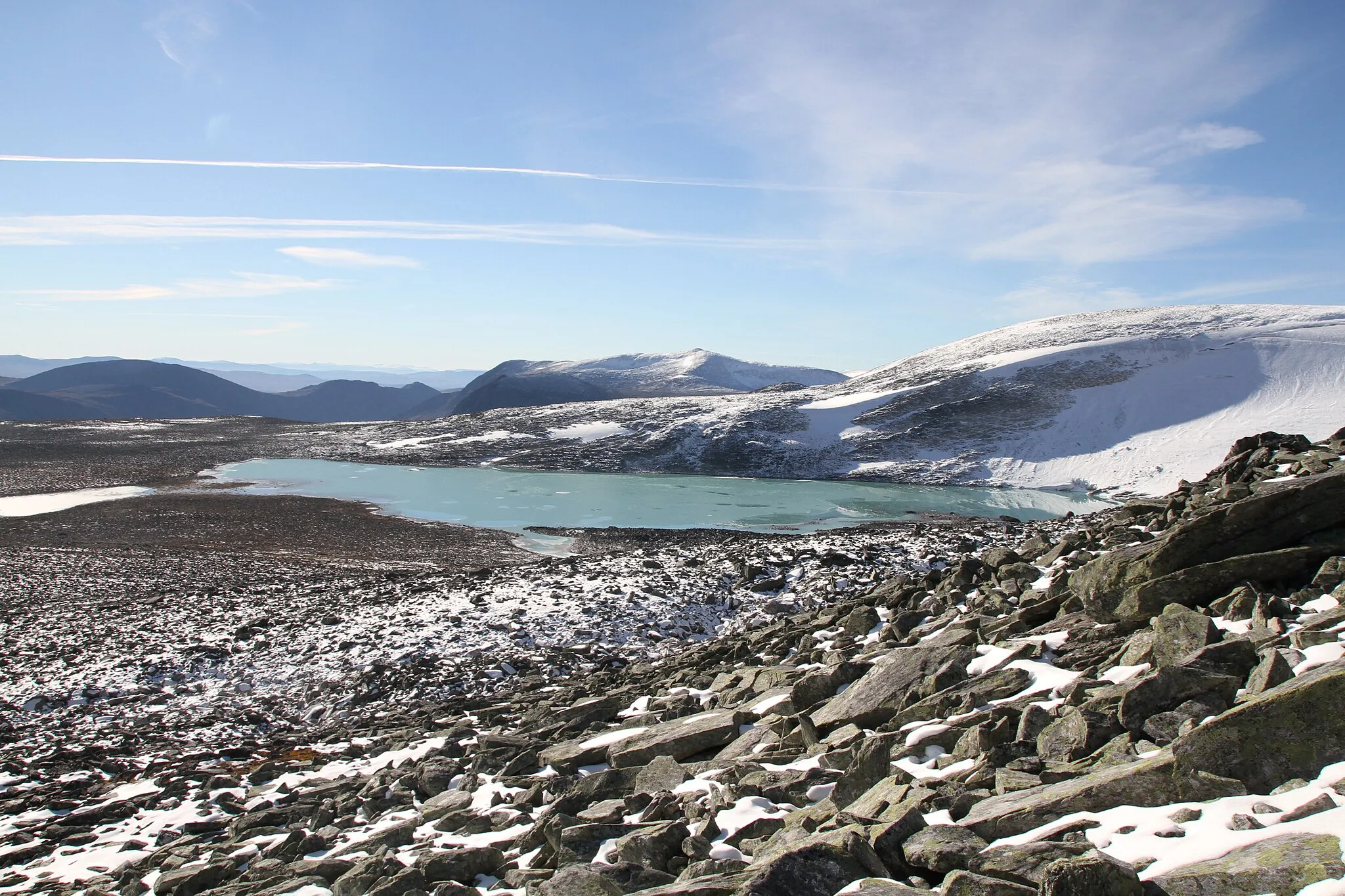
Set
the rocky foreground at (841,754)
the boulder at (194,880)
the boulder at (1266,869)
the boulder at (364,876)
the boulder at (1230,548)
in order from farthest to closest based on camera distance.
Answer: the boulder at (1230,548) < the boulder at (194,880) < the boulder at (364,876) < the rocky foreground at (841,754) < the boulder at (1266,869)

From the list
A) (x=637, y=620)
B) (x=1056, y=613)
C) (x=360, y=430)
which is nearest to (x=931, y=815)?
(x=1056, y=613)

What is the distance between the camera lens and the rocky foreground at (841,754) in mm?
4938

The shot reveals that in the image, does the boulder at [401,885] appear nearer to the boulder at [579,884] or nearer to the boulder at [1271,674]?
the boulder at [579,884]

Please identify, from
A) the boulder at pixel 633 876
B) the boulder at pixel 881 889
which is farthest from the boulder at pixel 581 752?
the boulder at pixel 881 889

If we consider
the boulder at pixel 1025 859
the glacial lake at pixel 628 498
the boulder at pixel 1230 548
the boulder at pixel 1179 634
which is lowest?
the glacial lake at pixel 628 498

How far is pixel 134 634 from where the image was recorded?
1672 cm

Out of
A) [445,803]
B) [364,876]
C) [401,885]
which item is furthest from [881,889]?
[445,803]

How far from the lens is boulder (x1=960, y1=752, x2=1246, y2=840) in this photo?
5051mm

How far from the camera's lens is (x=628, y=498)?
4881 centimetres

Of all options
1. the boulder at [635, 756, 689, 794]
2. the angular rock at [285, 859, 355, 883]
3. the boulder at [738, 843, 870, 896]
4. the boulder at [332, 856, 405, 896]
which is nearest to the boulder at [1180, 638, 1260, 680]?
the boulder at [738, 843, 870, 896]

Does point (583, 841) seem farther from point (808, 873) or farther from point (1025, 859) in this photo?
point (1025, 859)

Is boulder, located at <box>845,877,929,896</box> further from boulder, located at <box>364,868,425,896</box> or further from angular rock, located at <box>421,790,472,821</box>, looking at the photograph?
angular rock, located at <box>421,790,472,821</box>

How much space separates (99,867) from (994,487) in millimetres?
56665

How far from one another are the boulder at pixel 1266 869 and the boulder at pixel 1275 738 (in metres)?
0.94
